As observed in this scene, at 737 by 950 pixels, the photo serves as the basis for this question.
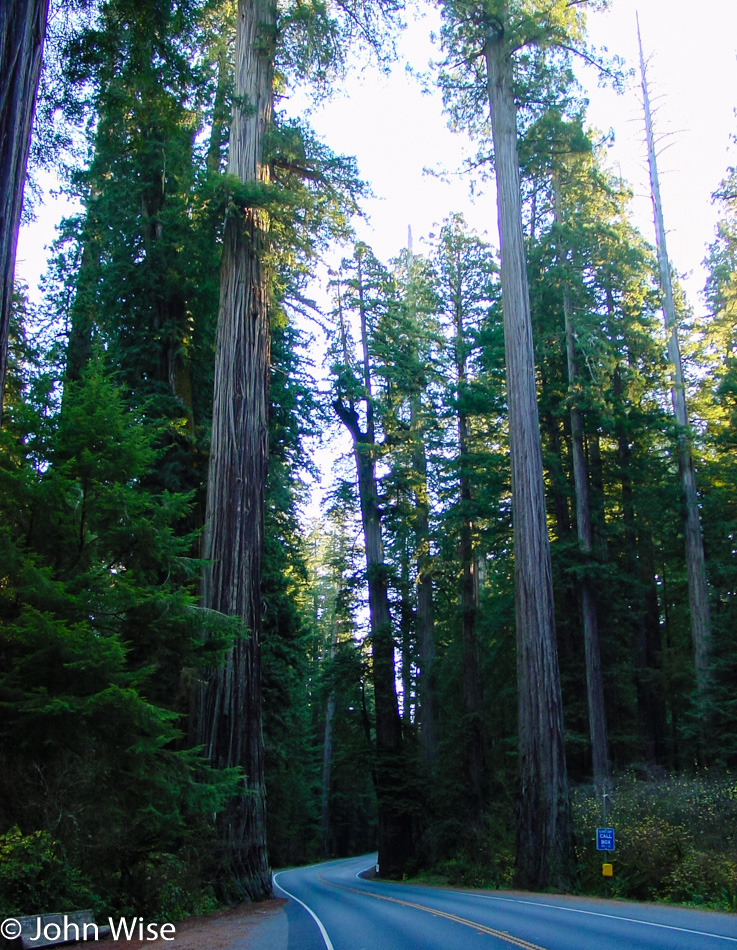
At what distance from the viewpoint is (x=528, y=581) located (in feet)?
50.3

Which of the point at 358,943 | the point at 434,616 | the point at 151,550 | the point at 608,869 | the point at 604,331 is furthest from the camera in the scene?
Result: the point at 434,616

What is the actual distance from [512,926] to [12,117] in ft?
29.2

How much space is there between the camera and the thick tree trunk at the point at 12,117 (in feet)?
13.7

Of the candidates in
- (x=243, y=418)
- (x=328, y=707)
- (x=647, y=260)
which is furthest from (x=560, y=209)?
(x=328, y=707)

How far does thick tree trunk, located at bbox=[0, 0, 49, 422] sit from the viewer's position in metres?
4.19

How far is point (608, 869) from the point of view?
41.0ft

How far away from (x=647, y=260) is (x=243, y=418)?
58.4ft

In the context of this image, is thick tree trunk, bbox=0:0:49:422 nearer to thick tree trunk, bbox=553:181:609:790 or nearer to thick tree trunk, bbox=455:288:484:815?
thick tree trunk, bbox=553:181:609:790

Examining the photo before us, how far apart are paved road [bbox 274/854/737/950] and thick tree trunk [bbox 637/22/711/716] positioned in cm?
1325

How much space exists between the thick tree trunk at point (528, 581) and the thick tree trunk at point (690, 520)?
10.2 m

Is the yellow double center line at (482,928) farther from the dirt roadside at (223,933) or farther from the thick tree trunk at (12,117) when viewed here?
the thick tree trunk at (12,117)

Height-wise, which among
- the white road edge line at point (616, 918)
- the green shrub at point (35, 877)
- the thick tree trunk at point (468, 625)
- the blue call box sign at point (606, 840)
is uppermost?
the thick tree trunk at point (468, 625)

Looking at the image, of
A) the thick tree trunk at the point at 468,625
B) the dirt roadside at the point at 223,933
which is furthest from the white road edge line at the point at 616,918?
the thick tree trunk at the point at 468,625

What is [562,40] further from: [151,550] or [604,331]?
[151,550]
